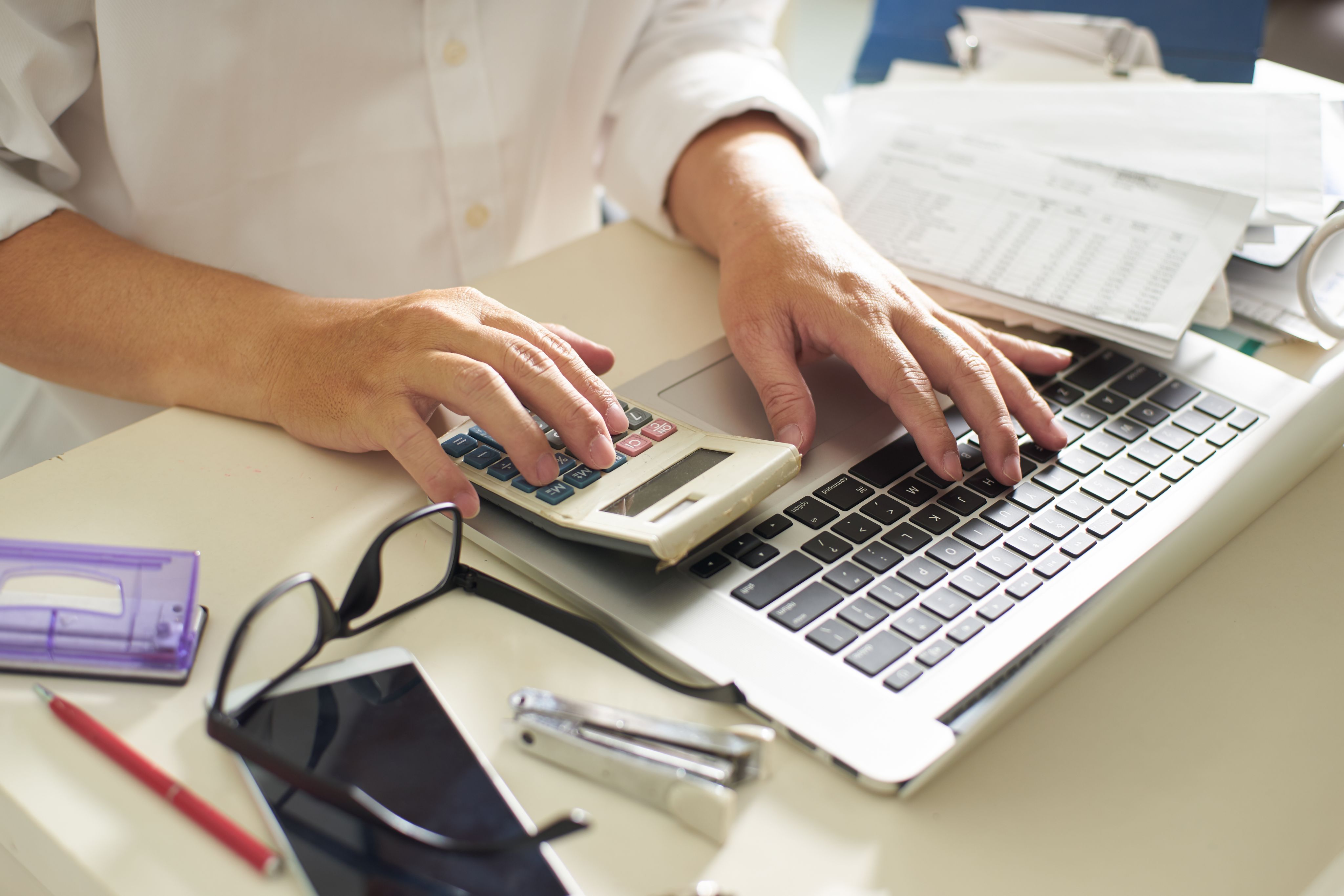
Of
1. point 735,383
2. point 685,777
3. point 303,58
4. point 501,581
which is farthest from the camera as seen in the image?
point 303,58

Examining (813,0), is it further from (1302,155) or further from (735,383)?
(735,383)

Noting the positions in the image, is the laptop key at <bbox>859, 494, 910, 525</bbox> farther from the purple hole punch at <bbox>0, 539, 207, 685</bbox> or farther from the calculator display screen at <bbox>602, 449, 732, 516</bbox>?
the purple hole punch at <bbox>0, 539, 207, 685</bbox>

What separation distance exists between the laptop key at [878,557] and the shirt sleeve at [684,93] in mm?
399

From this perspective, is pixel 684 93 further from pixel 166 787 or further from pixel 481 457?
pixel 166 787

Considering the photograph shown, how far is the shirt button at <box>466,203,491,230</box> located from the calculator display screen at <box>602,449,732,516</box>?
473 mm

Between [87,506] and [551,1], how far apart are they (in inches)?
21.5

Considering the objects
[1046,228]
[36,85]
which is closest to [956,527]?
[1046,228]

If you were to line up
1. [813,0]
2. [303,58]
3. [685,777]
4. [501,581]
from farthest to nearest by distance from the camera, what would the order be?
1. [813,0]
2. [303,58]
3. [501,581]
4. [685,777]

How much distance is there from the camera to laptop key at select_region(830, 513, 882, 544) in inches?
18.5

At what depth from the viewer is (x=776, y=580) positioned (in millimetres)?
441

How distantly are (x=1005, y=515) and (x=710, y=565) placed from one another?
160 millimetres

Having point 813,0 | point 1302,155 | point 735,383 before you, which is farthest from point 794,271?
point 813,0

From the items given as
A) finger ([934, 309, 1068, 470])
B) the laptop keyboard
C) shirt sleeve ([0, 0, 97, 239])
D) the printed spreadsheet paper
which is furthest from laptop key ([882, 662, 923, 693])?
shirt sleeve ([0, 0, 97, 239])

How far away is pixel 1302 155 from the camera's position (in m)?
0.73
